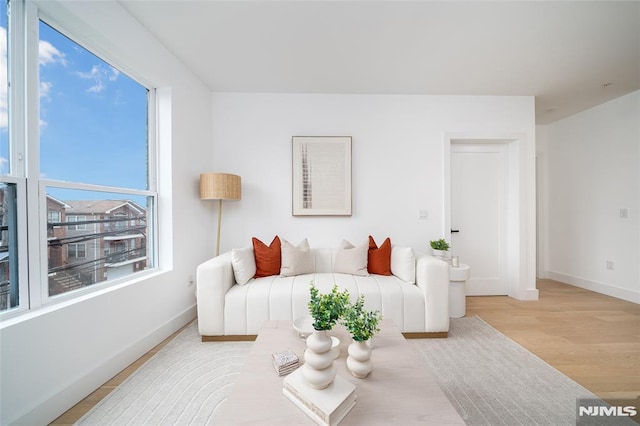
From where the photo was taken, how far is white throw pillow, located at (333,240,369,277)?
8.09 ft

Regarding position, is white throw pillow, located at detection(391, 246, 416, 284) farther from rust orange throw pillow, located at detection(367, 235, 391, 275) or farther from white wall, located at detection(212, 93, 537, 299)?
white wall, located at detection(212, 93, 537, 299)

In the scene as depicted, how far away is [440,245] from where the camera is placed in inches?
112

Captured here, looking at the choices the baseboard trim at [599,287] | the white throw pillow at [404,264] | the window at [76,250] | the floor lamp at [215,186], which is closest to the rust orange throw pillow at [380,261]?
the white throw pillow at [404,264]

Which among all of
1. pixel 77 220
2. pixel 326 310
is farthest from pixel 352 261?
pixel 77 220

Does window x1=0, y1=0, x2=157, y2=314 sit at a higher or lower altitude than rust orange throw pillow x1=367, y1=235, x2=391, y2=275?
higher

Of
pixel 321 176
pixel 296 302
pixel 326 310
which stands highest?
pixel 321 176

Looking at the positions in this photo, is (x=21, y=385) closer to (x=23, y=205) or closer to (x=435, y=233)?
(x=23, y=205)

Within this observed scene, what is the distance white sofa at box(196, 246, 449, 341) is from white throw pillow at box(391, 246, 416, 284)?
64 millimetres

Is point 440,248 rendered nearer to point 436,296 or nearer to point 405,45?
point 436,296

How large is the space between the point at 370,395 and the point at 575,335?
250 cm

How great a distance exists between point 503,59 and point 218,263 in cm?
339

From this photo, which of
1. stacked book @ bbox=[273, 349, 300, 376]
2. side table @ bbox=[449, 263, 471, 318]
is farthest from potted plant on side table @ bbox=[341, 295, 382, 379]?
side table @ bbox=[449, 263, 471, 318]

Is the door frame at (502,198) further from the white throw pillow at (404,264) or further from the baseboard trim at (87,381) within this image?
the baseboard trim at (87,381)

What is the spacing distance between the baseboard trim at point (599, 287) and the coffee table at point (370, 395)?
3.84 metres
